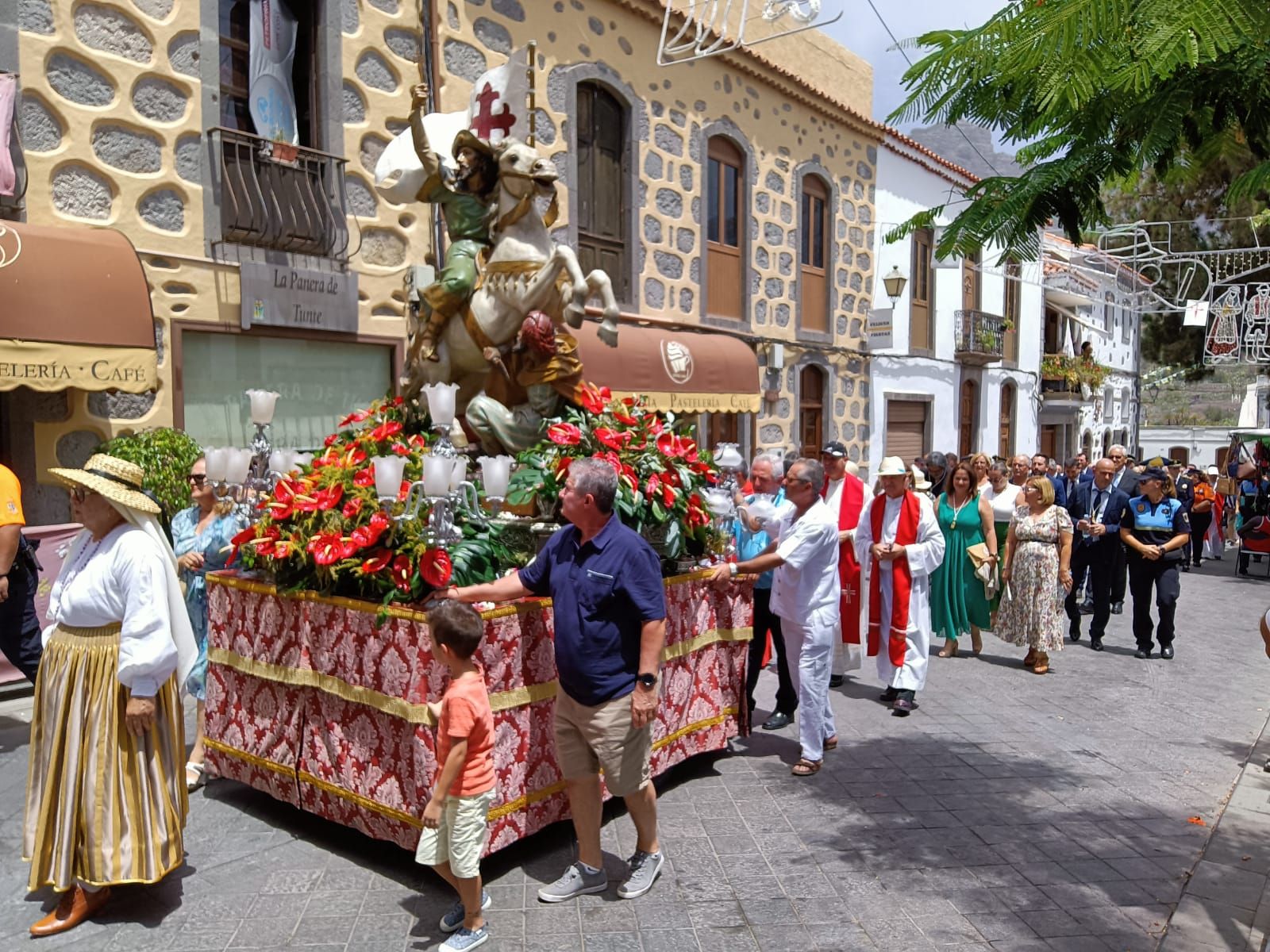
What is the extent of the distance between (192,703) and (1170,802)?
5829mm

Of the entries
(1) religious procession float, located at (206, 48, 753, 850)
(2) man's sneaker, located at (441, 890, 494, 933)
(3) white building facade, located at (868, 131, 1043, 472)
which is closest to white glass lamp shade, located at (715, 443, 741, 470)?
(1) religious procession float, located at (206, 48, 753, 850)

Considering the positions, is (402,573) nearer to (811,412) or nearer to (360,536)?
(360,536)

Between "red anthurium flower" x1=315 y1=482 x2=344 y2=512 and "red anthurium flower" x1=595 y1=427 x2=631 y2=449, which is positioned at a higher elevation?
"red anthurium flower" x1=595 y1=427 x2=631 y2=449

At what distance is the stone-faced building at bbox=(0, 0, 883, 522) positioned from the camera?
25.9ft

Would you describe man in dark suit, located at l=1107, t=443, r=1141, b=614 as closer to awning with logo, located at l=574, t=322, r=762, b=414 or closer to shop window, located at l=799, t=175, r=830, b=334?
awning with logo, located at l=574, t=322, r=762, b=414

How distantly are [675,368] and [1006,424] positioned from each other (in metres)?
15.5

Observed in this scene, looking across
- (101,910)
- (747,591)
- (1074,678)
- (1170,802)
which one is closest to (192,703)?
(101,910)

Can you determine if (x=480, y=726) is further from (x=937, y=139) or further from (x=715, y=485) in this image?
(x=937, y=139)

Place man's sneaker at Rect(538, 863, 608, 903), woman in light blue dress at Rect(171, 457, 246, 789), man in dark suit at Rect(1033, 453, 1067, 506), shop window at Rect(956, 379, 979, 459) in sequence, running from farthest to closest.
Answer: shop window at Rect(956, 379, 979, 459)
man in dark suit at Rect(1033, 453, 1067, 506)
woman in light blue dress at Rect(171, 457, 246, 789)
man's sneaker at Rect(538, 863, 608, 903)

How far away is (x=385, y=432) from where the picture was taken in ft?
16.3

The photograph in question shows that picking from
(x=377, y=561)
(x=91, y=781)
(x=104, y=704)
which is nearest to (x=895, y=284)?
(x=377, y=561)

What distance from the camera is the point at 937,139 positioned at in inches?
916

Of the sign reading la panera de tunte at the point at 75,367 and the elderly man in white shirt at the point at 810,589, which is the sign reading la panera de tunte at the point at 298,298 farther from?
the elderly man in white shirt at the point at 810,589

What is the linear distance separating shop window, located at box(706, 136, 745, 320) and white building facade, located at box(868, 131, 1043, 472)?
294 cm
